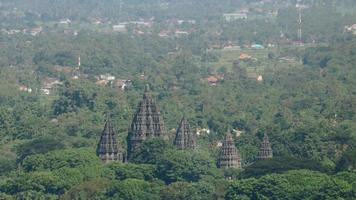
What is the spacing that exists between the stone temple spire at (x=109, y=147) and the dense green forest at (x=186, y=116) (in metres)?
0.65

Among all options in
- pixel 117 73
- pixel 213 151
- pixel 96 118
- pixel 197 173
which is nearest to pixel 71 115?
pixel 96 118

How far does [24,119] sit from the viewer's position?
12262cm

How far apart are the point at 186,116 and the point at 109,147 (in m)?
24.4

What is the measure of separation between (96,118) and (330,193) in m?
39.7

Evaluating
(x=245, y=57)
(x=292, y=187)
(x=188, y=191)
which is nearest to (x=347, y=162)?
(x=292, y=187)

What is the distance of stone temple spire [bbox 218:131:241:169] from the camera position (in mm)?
101688

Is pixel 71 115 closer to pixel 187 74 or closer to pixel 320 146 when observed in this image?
pixel 320 146

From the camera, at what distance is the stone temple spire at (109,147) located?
4023 inches

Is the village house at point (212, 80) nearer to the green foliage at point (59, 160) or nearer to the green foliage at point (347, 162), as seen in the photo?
the green foliage at point (59, 160)

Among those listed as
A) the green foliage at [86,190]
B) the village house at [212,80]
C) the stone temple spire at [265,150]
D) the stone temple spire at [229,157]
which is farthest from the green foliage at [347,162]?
the village house at [212,80]

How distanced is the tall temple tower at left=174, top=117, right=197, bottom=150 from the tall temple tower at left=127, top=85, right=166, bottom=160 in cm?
73

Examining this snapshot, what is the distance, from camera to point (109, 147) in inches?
4031

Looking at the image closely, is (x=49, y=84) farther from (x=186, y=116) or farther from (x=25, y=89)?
(x=186, y=116)

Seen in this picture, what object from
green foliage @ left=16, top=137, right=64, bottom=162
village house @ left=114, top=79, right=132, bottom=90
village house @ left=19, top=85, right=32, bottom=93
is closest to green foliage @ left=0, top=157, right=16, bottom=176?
green foliage @ left=16, top=137, right=64, bottom=162
